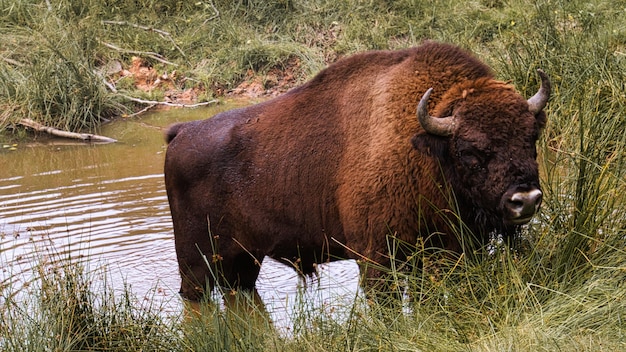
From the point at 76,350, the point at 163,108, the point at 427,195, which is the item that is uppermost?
the point at 427,195

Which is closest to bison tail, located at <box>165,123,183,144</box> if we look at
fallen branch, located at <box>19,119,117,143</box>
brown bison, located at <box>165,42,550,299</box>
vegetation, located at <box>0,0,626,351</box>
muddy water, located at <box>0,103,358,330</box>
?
brown bison, located at <box>165,42,550,299</box>

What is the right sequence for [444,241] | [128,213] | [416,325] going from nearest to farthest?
[416,325] → [444,241] → [128,213]

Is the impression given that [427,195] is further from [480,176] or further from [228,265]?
[228,265]

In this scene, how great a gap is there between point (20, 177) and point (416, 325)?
760 cm

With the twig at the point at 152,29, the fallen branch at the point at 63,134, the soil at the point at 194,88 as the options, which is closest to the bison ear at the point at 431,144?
the fallen branch at the point at 63,134

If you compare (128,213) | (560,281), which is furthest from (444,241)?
(128,213)

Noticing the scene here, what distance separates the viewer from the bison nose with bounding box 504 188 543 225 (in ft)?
17.1

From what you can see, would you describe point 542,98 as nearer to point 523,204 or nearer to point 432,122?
point 432,122

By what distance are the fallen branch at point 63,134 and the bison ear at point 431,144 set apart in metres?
7.97

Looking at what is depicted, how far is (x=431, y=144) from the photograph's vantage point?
224 inches

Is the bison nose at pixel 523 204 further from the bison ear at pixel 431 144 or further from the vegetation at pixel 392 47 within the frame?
the bison ear at pixel 431 144

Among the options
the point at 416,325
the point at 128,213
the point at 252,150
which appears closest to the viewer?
the point at 416,325

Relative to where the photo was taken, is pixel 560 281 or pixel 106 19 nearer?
pixel 560 281

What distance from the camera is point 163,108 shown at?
48.7ft
